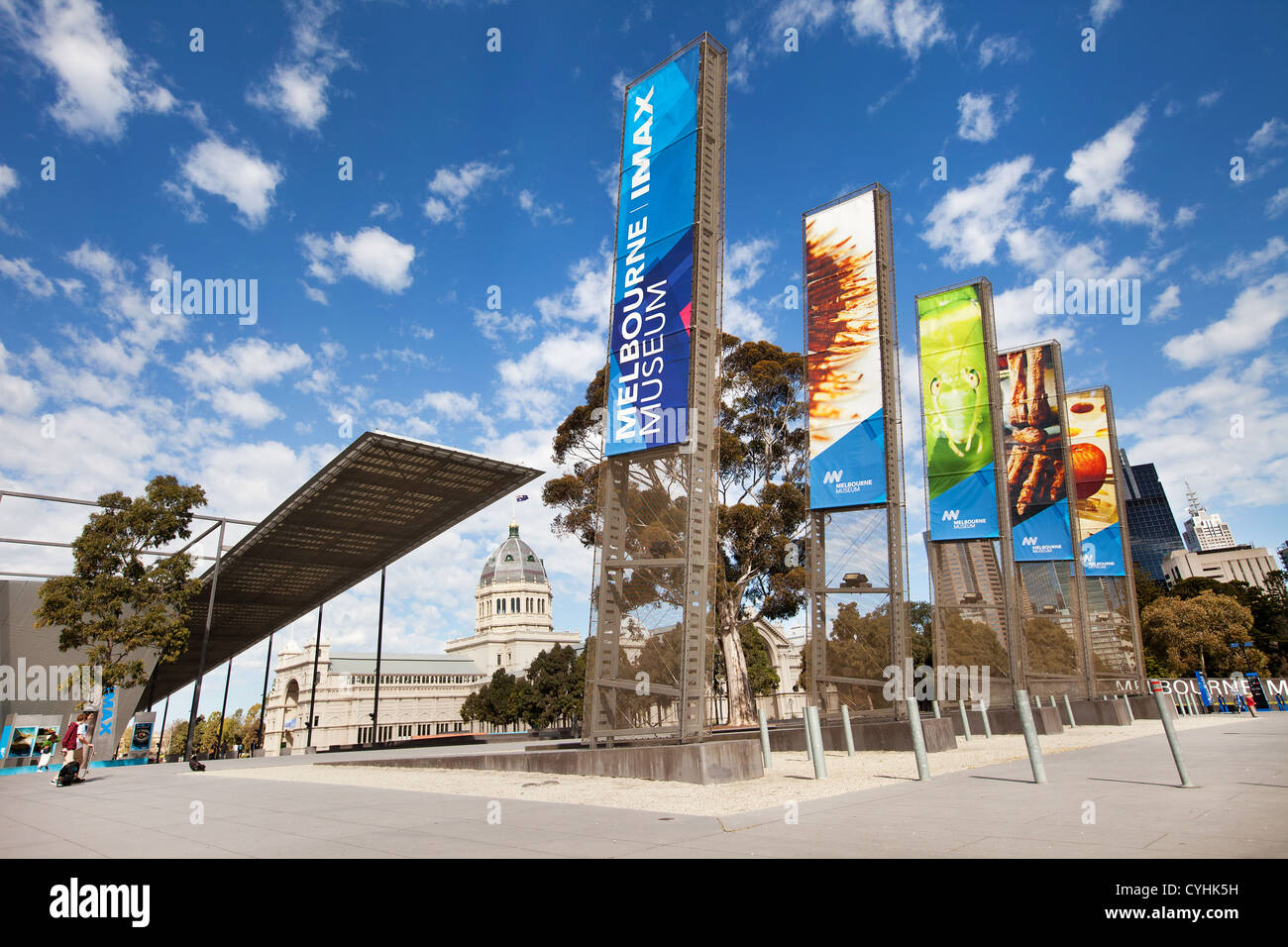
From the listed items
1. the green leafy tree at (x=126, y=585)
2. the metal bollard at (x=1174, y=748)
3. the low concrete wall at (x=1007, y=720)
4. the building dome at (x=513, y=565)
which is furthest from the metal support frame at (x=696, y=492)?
the building dome at (x=513, y=565)

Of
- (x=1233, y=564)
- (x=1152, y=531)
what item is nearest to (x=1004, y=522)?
(x=1233, y=564)

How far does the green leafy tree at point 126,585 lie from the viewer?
84.0 ft

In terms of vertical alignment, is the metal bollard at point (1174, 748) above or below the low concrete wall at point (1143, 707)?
above

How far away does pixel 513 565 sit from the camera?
132500 mm

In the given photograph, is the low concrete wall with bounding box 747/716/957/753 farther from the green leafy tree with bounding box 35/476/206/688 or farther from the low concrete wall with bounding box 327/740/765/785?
the green leafy tree with bounding box 35/476/206/688

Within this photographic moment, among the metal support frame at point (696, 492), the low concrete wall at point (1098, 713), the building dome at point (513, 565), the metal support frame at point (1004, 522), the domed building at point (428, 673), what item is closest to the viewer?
the metal support frame at point (696, 492)

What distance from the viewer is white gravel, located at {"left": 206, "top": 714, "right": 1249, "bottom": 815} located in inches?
344

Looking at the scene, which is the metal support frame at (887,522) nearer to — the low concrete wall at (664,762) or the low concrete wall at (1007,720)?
the low concrete wall at (1007,720)

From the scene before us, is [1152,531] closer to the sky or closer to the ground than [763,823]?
closer to the sky

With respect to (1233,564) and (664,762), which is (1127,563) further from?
(1233,564)

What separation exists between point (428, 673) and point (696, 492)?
11188 centimetres

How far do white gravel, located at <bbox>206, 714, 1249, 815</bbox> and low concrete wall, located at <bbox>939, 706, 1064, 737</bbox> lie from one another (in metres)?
2.18
